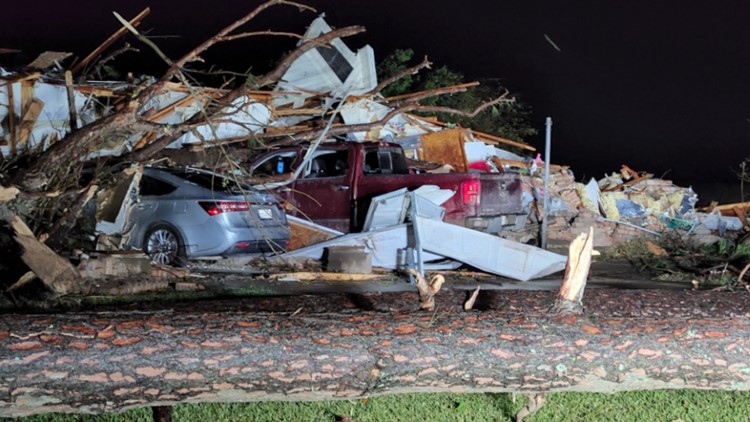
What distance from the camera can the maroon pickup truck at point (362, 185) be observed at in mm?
10414

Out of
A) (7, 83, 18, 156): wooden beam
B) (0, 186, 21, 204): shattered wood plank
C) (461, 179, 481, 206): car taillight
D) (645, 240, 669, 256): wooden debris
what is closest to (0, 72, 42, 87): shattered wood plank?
(7, 83, 18, 156): wooden beam

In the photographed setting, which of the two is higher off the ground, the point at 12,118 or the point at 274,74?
the point at 12,118

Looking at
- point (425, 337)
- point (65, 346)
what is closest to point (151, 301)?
point (65, 346)

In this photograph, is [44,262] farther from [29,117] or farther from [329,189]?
[29,117]

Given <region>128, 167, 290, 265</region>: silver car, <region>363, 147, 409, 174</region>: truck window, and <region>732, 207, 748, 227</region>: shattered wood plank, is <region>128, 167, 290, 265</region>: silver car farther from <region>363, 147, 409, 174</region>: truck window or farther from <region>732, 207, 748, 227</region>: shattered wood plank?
<region>732, 207, 748, 227</region>: shattered wood plank

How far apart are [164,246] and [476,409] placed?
543 centimetres

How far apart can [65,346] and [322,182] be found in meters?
6.80

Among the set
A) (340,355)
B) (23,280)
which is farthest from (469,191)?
(340,355)

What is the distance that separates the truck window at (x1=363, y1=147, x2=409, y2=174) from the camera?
10922mm

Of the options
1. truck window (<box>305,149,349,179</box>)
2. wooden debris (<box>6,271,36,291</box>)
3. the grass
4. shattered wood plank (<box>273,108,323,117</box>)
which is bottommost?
the grass

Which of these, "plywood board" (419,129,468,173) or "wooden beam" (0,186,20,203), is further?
"plywood board" (419,129,468,173)

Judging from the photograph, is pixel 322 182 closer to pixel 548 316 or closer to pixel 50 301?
pixel 50 301

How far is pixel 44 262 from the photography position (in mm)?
6871

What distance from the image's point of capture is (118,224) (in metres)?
8.80
